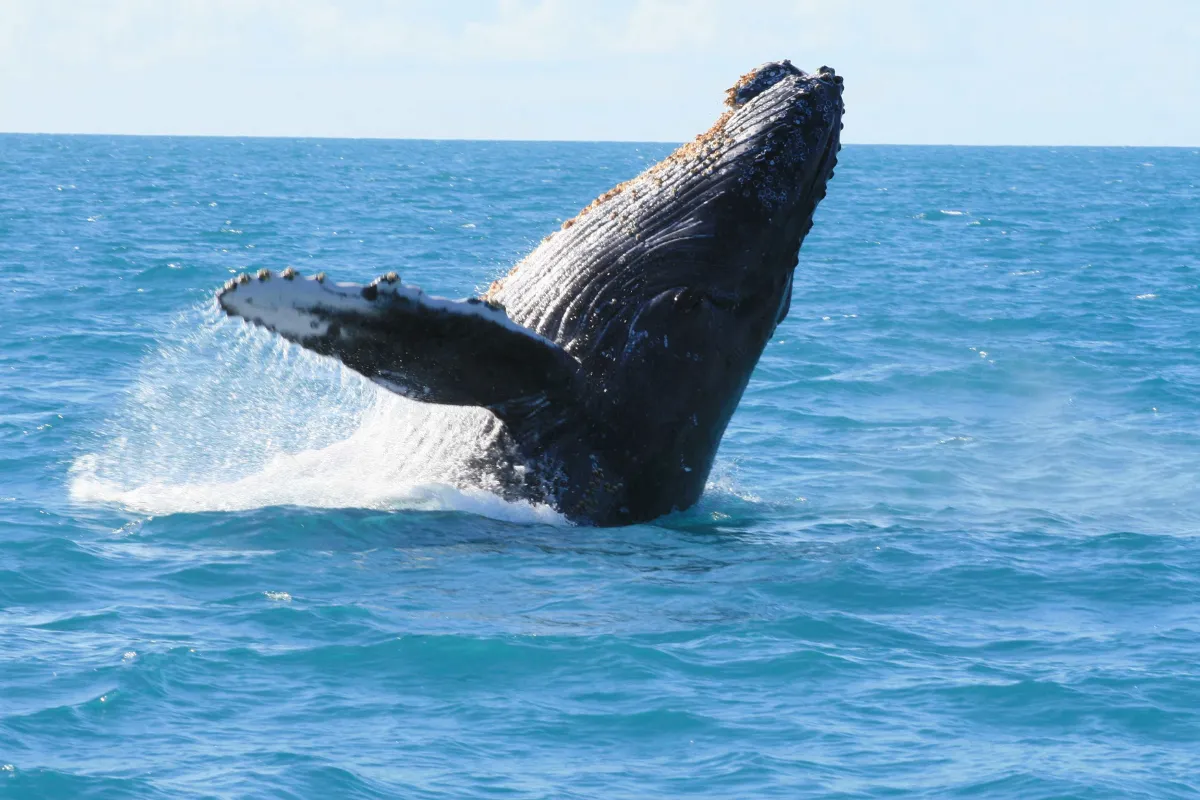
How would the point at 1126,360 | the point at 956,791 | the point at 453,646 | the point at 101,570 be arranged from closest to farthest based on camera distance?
the point at 956,791, the point at 453,646, the point at 101,570, the point at 1126,360

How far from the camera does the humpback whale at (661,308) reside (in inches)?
440

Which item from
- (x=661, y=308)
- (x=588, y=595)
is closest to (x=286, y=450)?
(x=661, y=308)

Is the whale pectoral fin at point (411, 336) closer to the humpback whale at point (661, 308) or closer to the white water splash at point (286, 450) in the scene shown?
the humpback whale at point (661, 308)

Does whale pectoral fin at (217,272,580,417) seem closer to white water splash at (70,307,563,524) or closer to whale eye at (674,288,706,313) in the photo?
white water splash at (70,307,563,524)

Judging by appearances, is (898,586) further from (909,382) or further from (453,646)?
(909,382)

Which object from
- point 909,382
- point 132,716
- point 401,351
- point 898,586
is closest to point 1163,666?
point 898,586

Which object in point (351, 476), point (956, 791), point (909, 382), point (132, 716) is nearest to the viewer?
point (956, 791)

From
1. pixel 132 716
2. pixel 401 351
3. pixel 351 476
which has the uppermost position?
pixel 401 351

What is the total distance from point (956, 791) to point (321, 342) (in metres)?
4.38

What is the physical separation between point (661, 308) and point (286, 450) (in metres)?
4.74

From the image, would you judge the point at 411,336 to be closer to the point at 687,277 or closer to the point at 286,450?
the point at 687,277

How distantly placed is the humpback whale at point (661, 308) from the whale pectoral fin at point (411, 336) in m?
0.22

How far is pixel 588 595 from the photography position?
1020cm

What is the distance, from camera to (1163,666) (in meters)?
9.44
